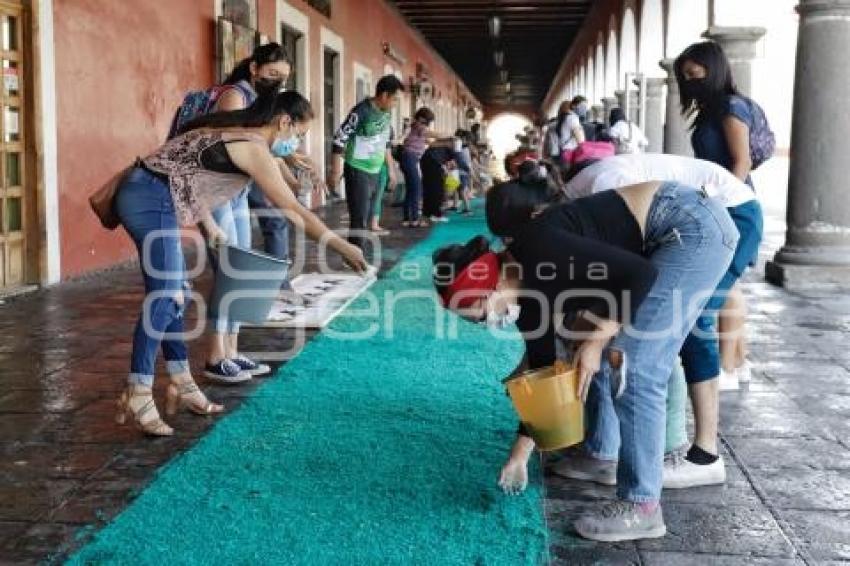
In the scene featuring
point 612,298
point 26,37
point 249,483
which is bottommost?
point 249,483

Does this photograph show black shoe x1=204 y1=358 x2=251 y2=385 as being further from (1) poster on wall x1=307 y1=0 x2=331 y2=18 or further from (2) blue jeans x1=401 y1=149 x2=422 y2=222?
(1) poster on wall x1=307 y1=0 x2=331 y2=18

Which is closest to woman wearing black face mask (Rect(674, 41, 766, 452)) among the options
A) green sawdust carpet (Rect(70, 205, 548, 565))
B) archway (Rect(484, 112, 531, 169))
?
green sawdust carpet (Rect(70, 205, 548, 565))

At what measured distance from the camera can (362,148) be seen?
26.5 ft

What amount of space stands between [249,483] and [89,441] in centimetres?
78

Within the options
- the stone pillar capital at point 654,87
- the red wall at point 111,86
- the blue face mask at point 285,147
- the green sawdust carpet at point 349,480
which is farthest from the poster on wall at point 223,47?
the stone pillar capital at point 654,87

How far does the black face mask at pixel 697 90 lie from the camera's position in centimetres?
399

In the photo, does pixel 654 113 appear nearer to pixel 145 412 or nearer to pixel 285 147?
pixel 285 147

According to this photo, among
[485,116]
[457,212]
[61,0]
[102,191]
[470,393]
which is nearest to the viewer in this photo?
[102,191]

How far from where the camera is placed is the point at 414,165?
1236 cm

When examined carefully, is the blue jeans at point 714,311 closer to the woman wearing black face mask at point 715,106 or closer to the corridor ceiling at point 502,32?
the woman wearing black face mask at point 715,106

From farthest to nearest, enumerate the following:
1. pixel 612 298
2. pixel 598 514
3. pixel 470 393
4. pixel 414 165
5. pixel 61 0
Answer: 1. pixel 414 165
2. pixel 61 0
3. pixel 470 393
4. pixel 598 514
5. pixel 612 298

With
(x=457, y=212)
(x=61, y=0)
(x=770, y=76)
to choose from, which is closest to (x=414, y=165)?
(x=457, y=212)

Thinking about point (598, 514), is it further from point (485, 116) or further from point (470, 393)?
point (485, 116)

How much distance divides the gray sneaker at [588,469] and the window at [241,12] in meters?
8.38
